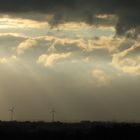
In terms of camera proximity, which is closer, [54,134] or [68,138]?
[68,138]

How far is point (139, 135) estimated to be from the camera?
137000mm

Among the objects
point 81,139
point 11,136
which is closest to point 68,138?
point 81,139

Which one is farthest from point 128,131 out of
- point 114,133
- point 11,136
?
point 11,136

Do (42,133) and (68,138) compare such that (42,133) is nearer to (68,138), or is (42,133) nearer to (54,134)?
(54,134)

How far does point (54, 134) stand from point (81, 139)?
43.8ft

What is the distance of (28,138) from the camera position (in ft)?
444

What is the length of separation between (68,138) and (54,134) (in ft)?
33.5

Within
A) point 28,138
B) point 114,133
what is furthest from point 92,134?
point 28,138

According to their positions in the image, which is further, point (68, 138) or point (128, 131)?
point (128, 131)

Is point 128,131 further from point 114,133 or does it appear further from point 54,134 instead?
point 54,134

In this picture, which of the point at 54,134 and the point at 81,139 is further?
the point at 54,134

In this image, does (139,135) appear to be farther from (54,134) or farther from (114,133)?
(54,134)

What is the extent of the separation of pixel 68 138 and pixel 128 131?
51.0 feet

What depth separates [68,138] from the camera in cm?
13375
